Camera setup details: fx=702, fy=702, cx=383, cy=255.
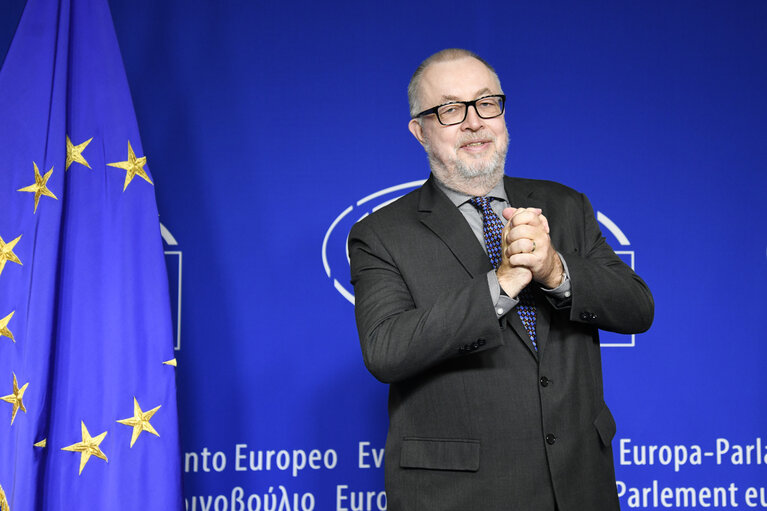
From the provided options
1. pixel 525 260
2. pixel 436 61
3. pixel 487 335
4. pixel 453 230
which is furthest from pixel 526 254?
pixel 436 61

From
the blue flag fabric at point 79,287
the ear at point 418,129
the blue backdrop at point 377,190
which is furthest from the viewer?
the blue backdrop at point 377,190

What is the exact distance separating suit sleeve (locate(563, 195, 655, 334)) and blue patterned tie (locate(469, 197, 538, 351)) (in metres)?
0.13

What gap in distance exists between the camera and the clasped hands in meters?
1.22

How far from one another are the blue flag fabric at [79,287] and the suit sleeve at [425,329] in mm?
920

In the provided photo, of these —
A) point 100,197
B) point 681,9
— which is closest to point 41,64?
point 100,197

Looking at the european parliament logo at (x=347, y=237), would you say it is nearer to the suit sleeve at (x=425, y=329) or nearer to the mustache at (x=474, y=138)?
the mustache at (x=474, y=138)

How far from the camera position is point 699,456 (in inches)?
102

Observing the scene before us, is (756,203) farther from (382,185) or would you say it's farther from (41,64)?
(41,64)

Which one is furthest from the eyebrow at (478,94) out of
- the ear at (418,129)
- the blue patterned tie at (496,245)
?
the blue patterned tie at (496,245)

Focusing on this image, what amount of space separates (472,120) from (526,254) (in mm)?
442

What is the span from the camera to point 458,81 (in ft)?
5.12

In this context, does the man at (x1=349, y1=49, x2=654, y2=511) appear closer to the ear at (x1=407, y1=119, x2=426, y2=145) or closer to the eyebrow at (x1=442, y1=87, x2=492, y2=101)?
the eyebrow at (x1=442, y1=87, x2=492, y2=101)

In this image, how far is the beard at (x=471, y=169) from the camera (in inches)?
60.8

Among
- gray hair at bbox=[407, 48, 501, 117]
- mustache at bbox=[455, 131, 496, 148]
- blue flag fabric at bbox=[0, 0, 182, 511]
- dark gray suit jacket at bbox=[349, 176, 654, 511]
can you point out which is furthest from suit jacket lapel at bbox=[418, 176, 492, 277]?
blue flag fabric at bbox=[0, 0, 182, 511]
